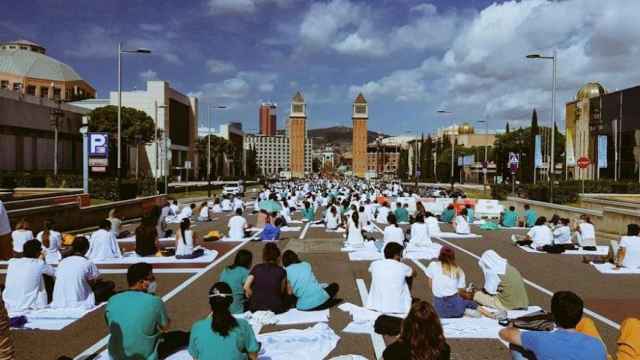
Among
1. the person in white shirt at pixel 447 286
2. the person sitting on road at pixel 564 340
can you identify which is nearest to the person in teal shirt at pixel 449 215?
the person in white shirt at pixel 447 286

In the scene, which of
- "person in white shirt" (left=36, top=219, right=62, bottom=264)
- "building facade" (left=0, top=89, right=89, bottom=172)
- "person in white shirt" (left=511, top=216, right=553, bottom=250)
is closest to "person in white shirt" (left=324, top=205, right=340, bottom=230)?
"person in white shirt" (left=511, top=216, right=553, bottom=250)

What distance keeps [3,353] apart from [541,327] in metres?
5.59

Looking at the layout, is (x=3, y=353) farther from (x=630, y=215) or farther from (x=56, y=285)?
(x=630, y=215)

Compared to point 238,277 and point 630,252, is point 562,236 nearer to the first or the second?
point 630,252

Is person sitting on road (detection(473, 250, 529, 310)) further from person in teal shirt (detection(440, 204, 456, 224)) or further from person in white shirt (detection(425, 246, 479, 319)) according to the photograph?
person in teal shirt (detection(440, 204, 456, 224))

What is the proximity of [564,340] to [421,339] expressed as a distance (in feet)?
3.79

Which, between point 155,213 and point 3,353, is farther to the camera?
point 155,213

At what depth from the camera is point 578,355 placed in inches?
180

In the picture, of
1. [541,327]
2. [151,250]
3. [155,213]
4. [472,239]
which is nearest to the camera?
[541,327]

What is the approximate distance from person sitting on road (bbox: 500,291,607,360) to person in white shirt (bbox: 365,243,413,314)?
3822 millimetres

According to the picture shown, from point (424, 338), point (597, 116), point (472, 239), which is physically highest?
point (597, 116)

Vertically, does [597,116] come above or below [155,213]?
above

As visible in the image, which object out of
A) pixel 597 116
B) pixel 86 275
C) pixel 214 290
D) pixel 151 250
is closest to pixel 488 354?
pixel 214 290

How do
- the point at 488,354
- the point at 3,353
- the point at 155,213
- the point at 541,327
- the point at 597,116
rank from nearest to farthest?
the point at 3,353 → the point at 541,327 → the point at 488,354 → the point at 155,213 → the point at 597,116
